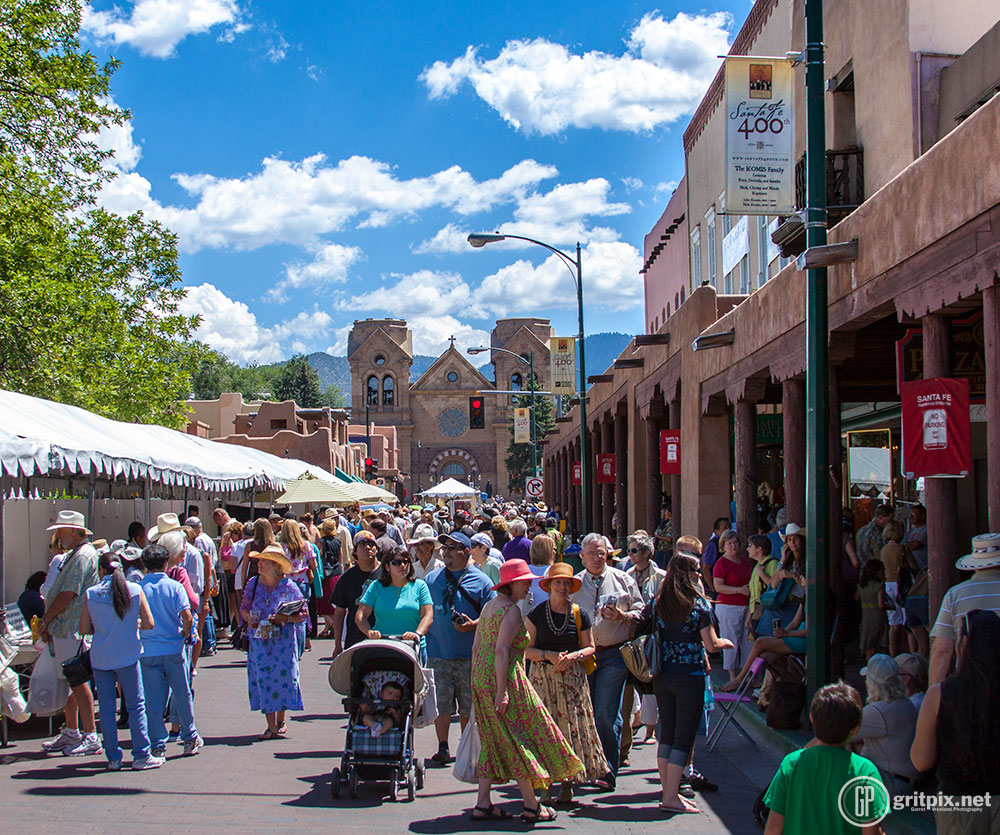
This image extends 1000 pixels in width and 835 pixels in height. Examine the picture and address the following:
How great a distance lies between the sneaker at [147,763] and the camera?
316 inches

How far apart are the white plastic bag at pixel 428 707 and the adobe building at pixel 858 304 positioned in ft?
11.7

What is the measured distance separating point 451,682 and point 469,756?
1383mm

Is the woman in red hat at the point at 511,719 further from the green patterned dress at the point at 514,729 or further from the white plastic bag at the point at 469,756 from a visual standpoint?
the white plastic bag at the point at 469,756

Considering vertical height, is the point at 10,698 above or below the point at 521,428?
below

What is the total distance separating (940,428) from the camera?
7.38m

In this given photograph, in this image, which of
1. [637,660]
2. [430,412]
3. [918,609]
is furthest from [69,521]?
[430,412]

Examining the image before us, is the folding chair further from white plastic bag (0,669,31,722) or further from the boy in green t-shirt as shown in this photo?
white plastic bag (0,669,31,722)

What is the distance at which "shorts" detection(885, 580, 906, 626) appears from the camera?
421 inches

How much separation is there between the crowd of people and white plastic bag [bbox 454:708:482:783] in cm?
15

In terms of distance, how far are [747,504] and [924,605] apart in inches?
144

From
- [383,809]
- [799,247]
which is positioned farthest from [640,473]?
[383,809]

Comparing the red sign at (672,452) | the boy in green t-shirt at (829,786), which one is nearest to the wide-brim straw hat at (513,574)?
the boy in green t-shirt at (829,786)

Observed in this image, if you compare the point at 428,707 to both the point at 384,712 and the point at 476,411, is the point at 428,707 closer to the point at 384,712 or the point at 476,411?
the point at 384,712

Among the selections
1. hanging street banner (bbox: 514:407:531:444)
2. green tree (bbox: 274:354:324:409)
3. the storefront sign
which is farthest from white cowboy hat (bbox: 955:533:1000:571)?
green tree (bbox: 274:354:324:409)
